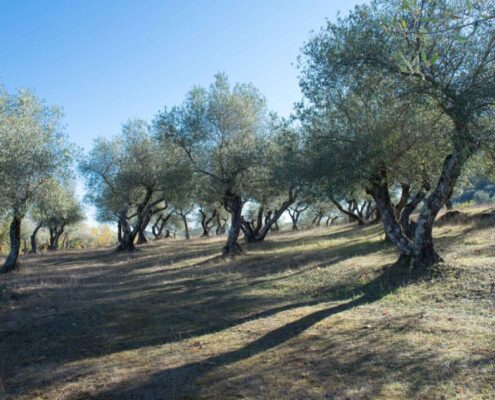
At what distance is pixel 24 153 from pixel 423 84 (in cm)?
2119

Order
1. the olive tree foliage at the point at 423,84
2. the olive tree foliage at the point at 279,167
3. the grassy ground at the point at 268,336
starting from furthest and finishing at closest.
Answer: the olive tree foliage at the point at 279,167 → the olive tree foliage at the point at 423,84 → the grassy ground at the point at 268,336

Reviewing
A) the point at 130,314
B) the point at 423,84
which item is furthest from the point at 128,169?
the point at 423,84

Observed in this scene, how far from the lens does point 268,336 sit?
8.94 meters

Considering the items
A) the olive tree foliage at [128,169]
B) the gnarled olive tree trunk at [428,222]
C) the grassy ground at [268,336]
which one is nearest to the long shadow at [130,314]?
the grassy ground at [268,336]

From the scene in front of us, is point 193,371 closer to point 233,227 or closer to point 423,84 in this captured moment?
point 423,84

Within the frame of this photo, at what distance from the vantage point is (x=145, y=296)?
15.4 metres

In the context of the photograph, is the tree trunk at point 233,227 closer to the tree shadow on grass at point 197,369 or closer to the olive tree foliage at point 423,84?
the olive tree foliage at point 423,84

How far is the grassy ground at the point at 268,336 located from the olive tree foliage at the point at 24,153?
7546 millimetres

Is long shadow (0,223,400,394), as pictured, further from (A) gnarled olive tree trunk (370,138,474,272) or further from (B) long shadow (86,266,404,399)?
(A) gnarled olive tree trunk (370,138,474,272)

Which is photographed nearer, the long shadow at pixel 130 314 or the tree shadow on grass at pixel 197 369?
the tree shadow on grass at pixel 197 369

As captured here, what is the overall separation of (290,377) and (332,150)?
10498 mm

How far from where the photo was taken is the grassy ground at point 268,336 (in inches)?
247

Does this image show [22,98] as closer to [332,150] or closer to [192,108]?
[192,108]

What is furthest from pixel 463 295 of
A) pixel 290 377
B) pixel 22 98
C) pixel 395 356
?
pixel 22 98
